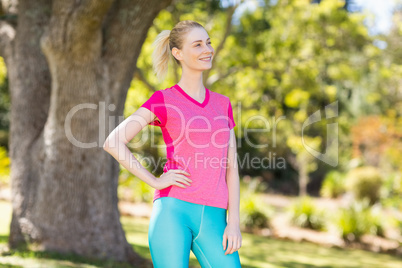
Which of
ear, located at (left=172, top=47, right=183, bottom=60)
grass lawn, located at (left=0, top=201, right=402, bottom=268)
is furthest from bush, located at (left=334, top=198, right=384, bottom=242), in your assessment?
ear, located at (left=172, top=47, right=183, bottom=60)

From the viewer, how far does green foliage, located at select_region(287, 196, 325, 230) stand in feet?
36.9

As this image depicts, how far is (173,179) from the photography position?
222 cm

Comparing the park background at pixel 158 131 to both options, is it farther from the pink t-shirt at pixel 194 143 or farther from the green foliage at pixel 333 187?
the pink t-shirt at pixel 194 143

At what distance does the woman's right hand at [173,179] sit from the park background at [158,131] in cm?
275

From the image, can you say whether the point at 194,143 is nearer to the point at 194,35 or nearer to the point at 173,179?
the point at 173,179

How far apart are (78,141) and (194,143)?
9.47 feet

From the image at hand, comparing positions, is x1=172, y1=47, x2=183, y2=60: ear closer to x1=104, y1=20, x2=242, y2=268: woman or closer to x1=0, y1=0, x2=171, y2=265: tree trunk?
x1=104, y1=20, x2=242, y2=268: woman

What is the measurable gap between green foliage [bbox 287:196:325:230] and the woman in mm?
9394

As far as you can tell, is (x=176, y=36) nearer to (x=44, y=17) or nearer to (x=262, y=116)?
(x=44, y=17)

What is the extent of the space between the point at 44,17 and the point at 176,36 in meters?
3.42

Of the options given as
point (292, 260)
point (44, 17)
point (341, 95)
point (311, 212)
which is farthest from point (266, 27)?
point (341, 95)

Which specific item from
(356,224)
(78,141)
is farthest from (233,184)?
(356,224)

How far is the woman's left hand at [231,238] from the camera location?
2191mm

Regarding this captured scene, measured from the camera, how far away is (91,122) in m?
4.92
